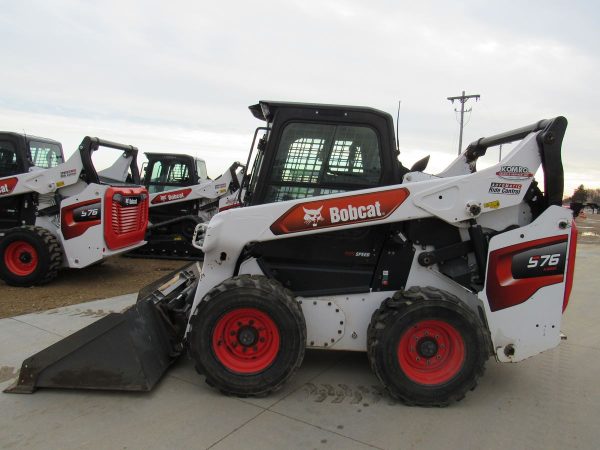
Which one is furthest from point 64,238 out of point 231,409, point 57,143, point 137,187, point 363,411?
point 363,411

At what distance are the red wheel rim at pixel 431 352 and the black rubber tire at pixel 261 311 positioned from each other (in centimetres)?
→ 76

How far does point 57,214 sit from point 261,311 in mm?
5600

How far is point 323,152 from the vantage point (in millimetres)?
3863

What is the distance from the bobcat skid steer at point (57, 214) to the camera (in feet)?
23.5

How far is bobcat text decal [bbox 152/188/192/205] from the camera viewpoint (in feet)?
36.7

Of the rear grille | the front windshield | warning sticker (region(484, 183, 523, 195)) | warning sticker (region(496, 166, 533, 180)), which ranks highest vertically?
the front windshield

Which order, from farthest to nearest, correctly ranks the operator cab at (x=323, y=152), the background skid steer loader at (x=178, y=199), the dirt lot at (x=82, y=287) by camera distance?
the background skid steer loader at (x=178, y=199)
the dirt lot at (x=82, y=287)
the operator cab at (x=323, y=152)

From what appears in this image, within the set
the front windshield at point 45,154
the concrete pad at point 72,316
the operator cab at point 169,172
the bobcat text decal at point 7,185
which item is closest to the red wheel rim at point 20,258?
the bobcat text decal at point 7,185

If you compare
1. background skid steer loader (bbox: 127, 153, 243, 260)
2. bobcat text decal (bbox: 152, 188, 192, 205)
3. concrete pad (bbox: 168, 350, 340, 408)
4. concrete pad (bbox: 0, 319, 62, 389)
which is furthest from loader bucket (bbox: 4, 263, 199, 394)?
bobcat text decal (bbox: 152, 188, 192, 205)

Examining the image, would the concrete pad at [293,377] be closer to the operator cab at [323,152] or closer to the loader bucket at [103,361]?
the loader bucket at [103,361]

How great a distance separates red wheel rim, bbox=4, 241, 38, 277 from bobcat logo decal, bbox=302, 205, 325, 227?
5.45 m

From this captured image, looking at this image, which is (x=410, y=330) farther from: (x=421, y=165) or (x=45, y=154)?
Answer: (x=45, y=154)

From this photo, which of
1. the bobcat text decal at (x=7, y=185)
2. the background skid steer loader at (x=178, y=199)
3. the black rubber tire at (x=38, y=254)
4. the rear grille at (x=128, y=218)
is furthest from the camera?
the background skid steer loader at (x=178, y=199)

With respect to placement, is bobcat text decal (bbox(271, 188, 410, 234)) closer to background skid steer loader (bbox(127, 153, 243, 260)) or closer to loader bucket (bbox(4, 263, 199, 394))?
loader bucket (bbox(4, 263, 199, 394))
